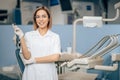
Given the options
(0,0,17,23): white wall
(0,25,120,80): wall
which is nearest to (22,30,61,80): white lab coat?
(0,25,120,80): wall

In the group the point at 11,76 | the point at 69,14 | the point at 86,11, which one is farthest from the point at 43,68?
the point at 86,11

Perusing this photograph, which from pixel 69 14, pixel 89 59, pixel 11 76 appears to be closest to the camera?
pixel 89 59

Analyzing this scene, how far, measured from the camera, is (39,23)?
2.20 metres

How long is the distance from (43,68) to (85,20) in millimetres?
607

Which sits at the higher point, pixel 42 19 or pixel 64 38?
pixel 42 19

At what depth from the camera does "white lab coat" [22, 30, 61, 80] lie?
85.9 inches

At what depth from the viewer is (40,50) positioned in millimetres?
2180

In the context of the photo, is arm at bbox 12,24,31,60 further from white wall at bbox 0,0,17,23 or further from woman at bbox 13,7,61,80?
white wall at bbox 0,0,17,23

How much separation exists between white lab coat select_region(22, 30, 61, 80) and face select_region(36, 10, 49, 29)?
0.28 feet

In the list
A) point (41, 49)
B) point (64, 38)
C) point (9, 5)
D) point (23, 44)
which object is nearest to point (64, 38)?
point (64, 38)

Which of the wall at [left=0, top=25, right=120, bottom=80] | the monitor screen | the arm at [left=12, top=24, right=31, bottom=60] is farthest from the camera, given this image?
the monitor screen

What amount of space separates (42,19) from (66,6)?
1736mm

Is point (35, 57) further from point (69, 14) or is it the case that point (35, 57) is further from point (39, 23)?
point (69, 14)

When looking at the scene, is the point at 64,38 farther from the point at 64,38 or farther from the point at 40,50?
the point at 40,50
